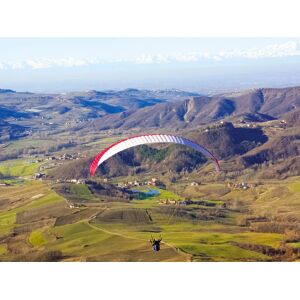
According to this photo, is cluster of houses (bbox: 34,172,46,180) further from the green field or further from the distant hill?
the green field

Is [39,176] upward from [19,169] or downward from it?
upward

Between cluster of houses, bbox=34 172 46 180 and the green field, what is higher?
cluster of houses, bbox=34 172 46 180

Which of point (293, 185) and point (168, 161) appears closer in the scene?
point (293, 185)

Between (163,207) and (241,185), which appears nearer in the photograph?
(163,207)

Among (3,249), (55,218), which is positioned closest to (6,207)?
(55,218)

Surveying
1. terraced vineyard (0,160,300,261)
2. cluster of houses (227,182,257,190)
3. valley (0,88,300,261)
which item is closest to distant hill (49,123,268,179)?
valley (0,88,300,261)

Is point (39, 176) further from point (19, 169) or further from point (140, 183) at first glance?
point (140, 183)

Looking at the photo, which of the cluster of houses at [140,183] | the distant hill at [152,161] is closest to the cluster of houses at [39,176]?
the distant hill at [152,161]

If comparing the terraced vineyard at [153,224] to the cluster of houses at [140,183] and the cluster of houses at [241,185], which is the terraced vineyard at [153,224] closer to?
the cluster of houses at [241,185]

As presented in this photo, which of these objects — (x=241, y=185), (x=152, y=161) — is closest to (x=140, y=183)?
(x=241, y=185)

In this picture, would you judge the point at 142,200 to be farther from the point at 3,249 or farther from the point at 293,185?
the point at 3,249

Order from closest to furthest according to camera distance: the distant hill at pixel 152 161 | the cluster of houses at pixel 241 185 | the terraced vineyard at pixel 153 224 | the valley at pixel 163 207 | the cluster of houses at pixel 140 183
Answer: the terraced vineyard at pixel 153 224 < the valley at pixel 163 207 < the cluster of houses at pixel 241 185 < the cluster of houses at pixel 140 183 < the distant hill at pixel 152 161
